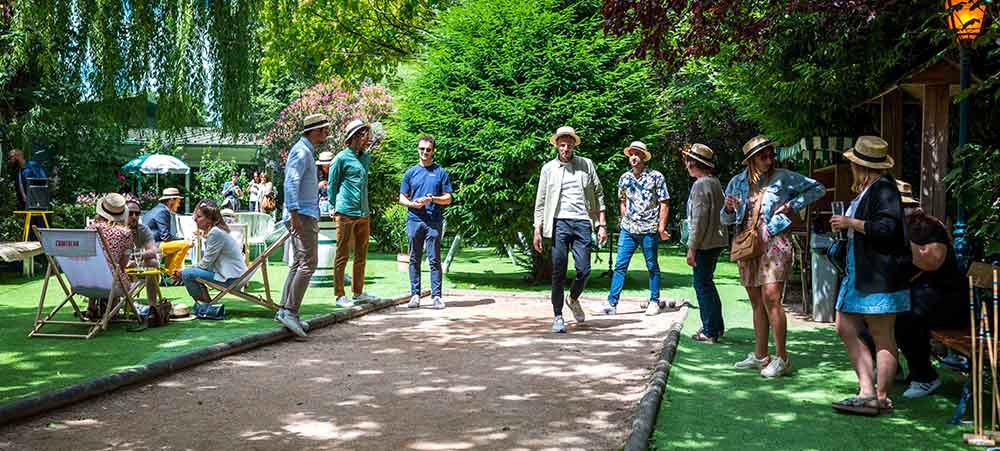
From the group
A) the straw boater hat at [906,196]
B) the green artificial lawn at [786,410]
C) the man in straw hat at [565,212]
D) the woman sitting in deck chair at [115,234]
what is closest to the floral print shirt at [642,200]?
the man in straw hat at [565,212]

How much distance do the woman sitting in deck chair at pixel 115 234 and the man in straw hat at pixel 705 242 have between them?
205 inches

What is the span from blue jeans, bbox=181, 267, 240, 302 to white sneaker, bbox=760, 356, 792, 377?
5.34m

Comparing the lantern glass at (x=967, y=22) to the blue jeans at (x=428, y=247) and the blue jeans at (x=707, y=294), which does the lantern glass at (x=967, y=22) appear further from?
the blue jeans at (x=428, y=247)

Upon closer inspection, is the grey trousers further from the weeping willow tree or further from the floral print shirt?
the floral print shirt

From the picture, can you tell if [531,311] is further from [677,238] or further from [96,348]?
[677,238]

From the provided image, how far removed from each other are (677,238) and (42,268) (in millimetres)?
20134

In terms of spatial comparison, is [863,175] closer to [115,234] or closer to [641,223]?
[641,223]

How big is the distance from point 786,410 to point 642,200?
5.25 meters

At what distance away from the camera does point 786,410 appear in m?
5.51

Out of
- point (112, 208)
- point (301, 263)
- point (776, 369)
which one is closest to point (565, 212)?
point (301, 263)

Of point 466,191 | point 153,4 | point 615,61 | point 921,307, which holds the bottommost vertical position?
point 921,307

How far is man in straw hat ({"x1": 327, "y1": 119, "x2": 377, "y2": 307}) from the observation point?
411 inches

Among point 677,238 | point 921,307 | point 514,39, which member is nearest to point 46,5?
point 921,307

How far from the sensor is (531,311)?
35.4 feet
